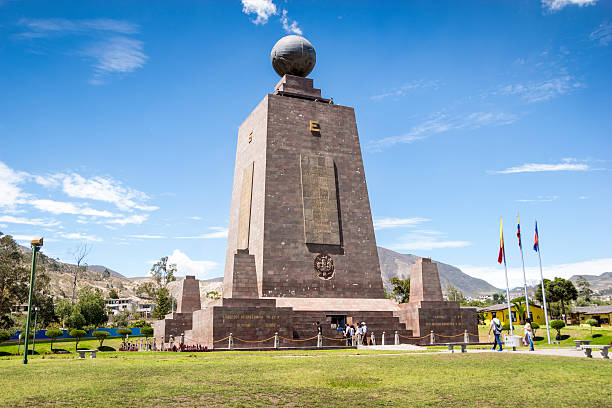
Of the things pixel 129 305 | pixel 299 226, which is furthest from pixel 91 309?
pixel 129 305

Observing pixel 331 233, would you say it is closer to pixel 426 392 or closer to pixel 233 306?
pixel 233 306

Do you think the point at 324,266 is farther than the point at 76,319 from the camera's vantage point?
No

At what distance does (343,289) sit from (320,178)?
652cm

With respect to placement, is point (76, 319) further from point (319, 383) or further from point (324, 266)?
point (319, 383)

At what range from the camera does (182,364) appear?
14.3 metres

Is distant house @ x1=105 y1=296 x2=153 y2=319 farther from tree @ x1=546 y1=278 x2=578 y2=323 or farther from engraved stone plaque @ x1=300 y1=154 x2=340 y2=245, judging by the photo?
engraved stone plaque @ x1=300 y1=154 x2=340 y2=245

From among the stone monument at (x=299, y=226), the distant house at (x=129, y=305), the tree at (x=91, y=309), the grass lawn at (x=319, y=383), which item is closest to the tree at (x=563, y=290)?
the stone monument at (x=299, y=226)

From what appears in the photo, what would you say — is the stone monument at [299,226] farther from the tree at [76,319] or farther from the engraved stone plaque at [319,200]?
the tree at [76,319]

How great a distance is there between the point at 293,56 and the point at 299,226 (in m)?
11.0

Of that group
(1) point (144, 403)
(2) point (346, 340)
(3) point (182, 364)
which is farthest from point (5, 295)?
(1) point (144, 403)

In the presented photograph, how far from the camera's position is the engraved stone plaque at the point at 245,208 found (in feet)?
97.6

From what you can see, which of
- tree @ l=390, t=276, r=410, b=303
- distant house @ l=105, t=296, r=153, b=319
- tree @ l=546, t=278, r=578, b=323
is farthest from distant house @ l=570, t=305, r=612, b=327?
distant house @ l=105, t=296, r=153, b=319

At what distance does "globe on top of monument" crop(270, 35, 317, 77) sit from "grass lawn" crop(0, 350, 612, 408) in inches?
861

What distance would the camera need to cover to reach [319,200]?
28.9m
